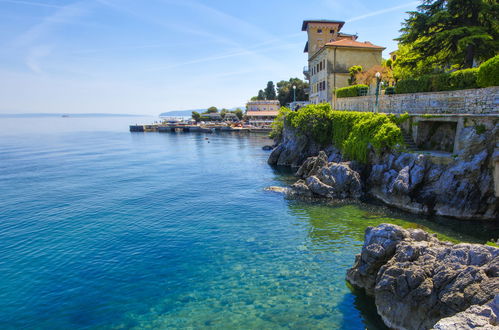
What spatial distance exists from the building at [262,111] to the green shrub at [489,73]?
109 m

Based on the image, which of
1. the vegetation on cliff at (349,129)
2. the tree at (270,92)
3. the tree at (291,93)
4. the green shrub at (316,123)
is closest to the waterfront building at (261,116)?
the tree at (291,93)

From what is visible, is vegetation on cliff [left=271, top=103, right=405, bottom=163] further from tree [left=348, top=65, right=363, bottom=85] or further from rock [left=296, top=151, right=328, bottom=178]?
tree [left=348, top=65, right=363, bottom=85]

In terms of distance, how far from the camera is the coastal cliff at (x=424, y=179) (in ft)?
73.5

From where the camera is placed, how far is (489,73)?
2267 centimetres

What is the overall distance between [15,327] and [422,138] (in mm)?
32562

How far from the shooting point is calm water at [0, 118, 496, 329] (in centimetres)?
1354

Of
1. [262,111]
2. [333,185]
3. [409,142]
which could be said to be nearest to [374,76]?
[409,142]

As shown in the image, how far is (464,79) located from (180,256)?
2699cm

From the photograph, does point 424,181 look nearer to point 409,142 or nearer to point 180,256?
point 409,142

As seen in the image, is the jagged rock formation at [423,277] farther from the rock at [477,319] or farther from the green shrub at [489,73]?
the green shrub at [489,73]

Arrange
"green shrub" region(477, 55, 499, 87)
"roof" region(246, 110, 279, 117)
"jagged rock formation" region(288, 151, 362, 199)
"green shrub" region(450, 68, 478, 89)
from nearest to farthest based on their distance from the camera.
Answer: "green shrub" region(477, 55, 499, 87) → "green shrub" region(450, 68, 478, 89) → "jagged rock formation" region(288, 151, 362, 199) → "roof" region(246, 110, 279, 117)

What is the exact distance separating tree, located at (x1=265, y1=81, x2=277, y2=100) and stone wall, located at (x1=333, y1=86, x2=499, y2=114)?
121 meters

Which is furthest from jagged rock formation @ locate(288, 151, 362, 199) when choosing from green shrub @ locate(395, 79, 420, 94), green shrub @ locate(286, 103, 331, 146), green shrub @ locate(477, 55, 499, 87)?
green shrub @ locate(286, 103, 331, 146)

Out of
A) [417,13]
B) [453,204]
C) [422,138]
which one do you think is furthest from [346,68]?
[453,204]
